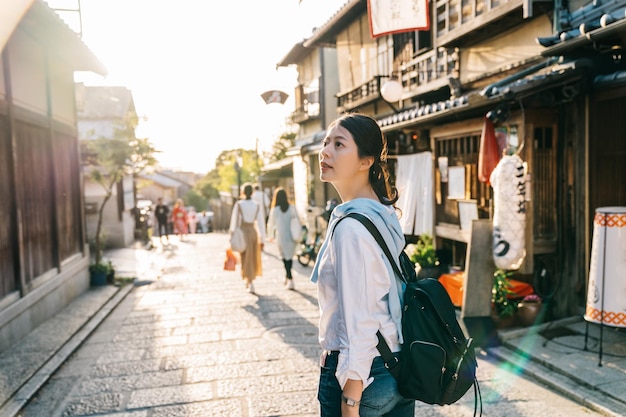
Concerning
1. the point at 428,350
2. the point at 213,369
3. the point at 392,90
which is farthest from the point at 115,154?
the point at 428,350

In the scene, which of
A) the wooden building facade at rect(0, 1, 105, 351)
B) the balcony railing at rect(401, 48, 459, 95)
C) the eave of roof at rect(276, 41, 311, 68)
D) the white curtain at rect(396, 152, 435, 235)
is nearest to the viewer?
the wooden building facade at rect(0, 1, 105, 351)

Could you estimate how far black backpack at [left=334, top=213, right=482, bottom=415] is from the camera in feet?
7.29

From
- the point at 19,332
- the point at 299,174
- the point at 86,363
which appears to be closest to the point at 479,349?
the point at 86,363

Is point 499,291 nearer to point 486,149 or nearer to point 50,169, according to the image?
point 486,149

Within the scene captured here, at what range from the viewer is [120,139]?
16.2 metres

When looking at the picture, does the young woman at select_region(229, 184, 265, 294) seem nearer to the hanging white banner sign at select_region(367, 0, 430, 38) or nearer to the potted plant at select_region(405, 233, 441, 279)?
the potted plant at select_region(405, 233, 441, 279)

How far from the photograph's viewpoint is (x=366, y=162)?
245cm

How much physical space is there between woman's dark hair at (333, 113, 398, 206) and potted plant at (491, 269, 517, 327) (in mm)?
5470

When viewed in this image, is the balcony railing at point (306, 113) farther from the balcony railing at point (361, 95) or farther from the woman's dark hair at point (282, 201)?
the woman's dark hair at point (282, 201)

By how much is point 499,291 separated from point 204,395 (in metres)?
4.37

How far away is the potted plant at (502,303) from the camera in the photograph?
7344 mm

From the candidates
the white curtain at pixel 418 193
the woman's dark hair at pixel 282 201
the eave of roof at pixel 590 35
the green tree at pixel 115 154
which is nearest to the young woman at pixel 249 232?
the woman's dark hair at pixel 282 201

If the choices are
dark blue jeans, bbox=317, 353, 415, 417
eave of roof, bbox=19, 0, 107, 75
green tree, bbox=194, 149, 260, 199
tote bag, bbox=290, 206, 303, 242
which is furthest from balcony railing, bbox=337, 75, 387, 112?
green tree, bbox=194, 149, 260, 199

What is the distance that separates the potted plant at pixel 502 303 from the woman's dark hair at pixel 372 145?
5.47m
